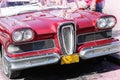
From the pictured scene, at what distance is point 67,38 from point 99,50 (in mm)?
655

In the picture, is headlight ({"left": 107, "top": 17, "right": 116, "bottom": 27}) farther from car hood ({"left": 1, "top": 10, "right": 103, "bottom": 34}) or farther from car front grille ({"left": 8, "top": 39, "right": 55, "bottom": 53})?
car front grille ({"left": 8, "top": 39, "right": 55, "bottom": 53})

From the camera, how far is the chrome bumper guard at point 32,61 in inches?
227

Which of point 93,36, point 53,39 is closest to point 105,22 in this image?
point 93,36

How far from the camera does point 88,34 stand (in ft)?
21.0

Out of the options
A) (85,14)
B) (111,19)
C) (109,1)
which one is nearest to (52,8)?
(85,14)

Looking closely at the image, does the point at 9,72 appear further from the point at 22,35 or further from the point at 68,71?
the point at 68,71

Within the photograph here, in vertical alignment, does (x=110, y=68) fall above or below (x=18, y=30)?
below

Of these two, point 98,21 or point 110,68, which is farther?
point 110,68

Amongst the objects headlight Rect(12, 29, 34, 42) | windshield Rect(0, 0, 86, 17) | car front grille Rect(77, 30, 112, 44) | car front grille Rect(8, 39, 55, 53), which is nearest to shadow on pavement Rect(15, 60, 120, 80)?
car front grille Rect(77, 30, 112, 44)

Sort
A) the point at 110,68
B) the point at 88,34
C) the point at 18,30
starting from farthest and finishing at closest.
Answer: the point at 110,68
the point at 88,34
the point at 18,30

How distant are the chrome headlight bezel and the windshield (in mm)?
1209

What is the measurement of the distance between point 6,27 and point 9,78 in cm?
101

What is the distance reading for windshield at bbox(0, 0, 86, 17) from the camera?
7141mm

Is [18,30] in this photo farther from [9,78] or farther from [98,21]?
[98,21]
